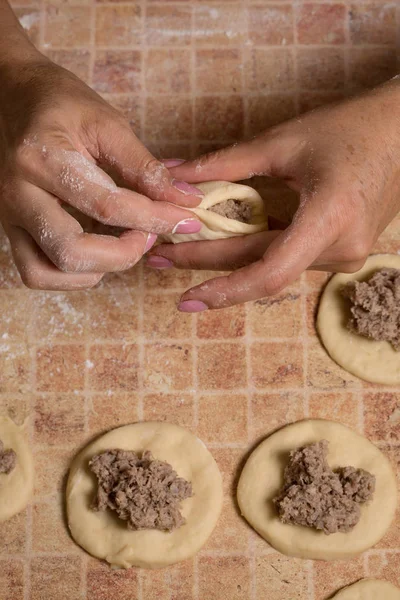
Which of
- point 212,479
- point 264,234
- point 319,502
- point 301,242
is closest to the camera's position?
point 301,242

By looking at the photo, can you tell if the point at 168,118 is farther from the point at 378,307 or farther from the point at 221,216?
the point at 378,307

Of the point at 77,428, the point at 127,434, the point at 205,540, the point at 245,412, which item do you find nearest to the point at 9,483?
the point at 77,428

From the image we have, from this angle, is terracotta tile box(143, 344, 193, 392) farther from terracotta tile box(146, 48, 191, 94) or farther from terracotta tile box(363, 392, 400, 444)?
terracotta tile box(146, 48, 191, 94)

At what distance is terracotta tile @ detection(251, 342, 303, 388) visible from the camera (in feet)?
6.40

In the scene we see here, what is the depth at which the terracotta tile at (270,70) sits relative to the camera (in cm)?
209

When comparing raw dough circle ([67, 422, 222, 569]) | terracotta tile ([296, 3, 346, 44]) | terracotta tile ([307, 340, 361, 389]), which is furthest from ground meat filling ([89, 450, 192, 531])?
terracotta tile ([296, 3, 346, 44])

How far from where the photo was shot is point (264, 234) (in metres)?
1.57

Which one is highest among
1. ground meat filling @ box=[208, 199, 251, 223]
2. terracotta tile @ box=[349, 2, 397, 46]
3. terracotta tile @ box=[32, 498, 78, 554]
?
terracotta tile @ box=[349, 2, 397, 46]

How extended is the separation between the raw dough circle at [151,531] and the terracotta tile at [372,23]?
1.40 meters

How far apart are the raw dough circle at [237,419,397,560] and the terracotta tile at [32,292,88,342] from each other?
67cm

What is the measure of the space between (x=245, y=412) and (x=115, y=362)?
1.40 feet

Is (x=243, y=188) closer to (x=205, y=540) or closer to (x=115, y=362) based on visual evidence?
(x=115, y=362)

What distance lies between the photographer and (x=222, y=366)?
196cm

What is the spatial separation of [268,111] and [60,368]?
105 cm
